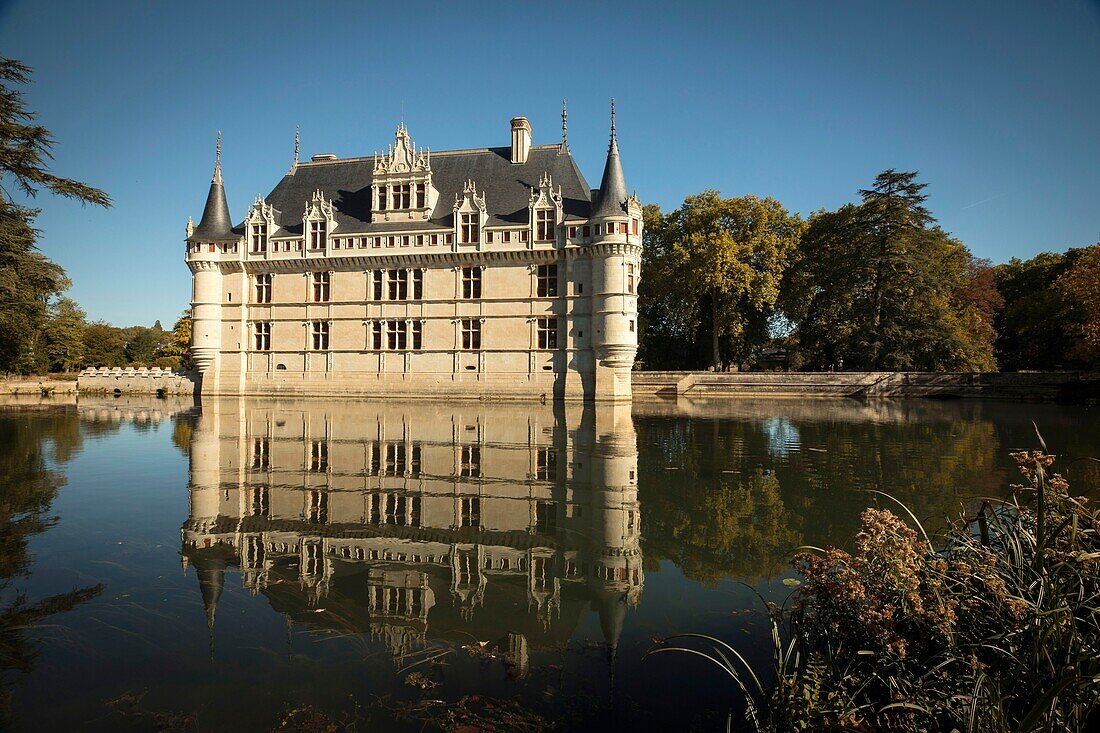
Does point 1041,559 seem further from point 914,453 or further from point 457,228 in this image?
point 457,228

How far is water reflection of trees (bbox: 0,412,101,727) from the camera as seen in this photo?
14.1 feet

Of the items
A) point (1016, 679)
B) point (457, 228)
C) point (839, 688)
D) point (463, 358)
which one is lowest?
point (839, 688)

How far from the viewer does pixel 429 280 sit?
34.5 metres

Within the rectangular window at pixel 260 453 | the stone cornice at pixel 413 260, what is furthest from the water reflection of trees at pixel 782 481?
the stone cornice at pixel 413 260

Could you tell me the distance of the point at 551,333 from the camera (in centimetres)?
3334

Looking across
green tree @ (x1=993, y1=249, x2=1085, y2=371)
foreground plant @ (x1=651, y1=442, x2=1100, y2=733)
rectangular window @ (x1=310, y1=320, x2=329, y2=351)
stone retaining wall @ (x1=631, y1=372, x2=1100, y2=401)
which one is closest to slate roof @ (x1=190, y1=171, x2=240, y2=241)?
rectangular window @ (x1=310, y1=320, x2=329, y2=351)

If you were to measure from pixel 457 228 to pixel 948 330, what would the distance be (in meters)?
31.3

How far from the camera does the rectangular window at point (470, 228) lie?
111 feet

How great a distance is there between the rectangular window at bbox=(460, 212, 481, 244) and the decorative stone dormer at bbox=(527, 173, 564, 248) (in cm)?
295

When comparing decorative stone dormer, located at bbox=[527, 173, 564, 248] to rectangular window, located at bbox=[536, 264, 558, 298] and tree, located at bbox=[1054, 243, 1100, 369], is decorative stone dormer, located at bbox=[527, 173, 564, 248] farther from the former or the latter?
tree, located at bbox=[1054, 243, 1100, 369]

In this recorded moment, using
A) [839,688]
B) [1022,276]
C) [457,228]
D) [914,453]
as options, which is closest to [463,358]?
[457,228]

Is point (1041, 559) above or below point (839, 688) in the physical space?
above

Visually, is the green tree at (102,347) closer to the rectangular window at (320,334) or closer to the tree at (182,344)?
the tree at (182,344)

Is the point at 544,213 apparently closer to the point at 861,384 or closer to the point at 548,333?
the point at 548,333
